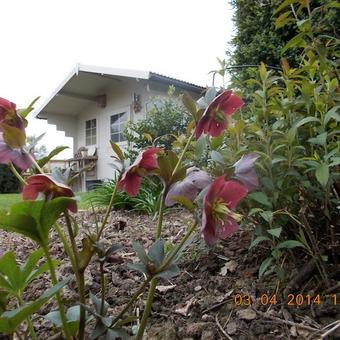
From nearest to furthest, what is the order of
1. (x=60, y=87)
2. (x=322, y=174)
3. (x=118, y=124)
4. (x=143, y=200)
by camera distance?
(x=322, y=174)
(x=143, y=200)
(x=60, y=87)
(x=118, y=124)

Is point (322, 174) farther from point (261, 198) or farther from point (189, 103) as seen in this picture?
point (189, 103)

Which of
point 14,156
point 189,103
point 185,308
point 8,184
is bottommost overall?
point 185,308

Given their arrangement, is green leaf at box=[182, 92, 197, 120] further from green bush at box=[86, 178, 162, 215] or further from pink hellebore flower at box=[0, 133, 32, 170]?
green bush at box=[86, 178, 162, 215]

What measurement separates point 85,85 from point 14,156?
33.0 feet

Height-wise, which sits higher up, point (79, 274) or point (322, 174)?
point (322, 174)

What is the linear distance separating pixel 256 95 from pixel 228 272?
25.3 inches

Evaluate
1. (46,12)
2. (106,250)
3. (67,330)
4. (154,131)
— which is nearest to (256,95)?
(106,250)

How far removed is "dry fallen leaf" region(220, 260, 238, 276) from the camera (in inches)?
51.2

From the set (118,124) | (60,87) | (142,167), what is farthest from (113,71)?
(142,167)

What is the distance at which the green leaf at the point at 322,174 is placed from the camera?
0.94 m

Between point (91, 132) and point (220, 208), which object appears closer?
point (220, 208)

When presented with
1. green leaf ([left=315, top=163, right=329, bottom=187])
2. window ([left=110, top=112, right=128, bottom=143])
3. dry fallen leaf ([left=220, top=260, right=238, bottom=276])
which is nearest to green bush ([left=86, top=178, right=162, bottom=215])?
dry fallen leaf ([left=220, top=260, right=238, bottom=276])

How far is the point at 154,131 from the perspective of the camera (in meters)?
5.71

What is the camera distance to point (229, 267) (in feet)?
4.32
